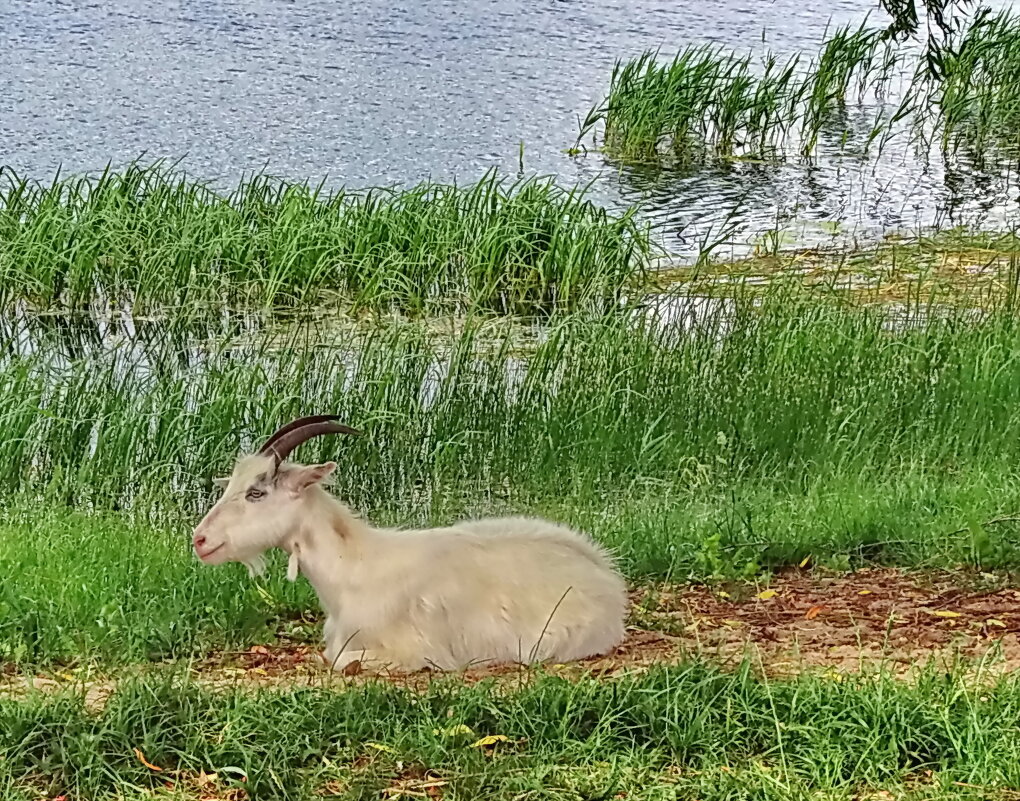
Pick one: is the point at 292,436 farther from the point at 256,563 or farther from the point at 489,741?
the point at 489,741

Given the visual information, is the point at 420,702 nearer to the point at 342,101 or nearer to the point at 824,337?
the point at 824,337

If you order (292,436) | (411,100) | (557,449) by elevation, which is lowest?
(557,449)

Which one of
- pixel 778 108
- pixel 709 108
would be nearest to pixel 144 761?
pixel 709 108

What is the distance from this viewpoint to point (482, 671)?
4.85m

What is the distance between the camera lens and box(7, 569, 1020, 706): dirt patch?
4645 mm

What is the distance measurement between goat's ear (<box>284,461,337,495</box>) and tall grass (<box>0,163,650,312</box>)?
6.76 m

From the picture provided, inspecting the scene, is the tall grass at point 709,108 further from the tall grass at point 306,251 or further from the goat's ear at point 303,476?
the goat's ear at point 303,476

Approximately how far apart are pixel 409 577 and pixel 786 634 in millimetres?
1354

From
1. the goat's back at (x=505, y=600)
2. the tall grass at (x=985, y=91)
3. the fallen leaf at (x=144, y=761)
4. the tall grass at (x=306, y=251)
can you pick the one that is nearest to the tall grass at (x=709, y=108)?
the tall grass at (x=985, y=91)

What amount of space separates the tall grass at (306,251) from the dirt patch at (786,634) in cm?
664

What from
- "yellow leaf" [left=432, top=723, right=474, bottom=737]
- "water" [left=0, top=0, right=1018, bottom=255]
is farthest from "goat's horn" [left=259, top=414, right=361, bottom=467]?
"water" [left=0, top=0, right=1018, bottom=255]

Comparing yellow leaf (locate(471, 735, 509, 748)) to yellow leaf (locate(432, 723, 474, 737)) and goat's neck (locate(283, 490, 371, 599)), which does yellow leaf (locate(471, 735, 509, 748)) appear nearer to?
yellow leaf (locate(432, 723, 474, 737))

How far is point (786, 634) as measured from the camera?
5.08 m

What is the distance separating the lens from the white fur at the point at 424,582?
4.93m
